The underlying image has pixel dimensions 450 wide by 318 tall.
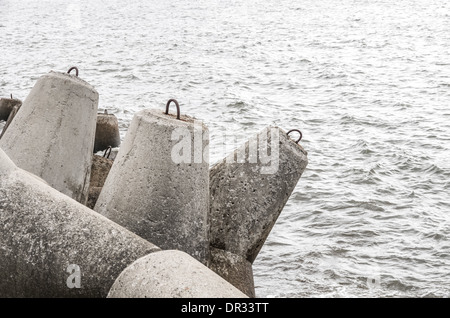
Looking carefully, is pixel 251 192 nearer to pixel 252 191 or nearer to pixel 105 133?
pixel 252 191

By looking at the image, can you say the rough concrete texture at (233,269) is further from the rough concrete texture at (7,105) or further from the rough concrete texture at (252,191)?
the rough concrete texture at (7,105)

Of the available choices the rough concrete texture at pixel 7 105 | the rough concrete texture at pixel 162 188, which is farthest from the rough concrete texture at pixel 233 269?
the rough concrete texture at pixel 7 105

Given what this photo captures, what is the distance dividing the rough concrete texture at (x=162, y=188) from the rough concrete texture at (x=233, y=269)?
0.30 meters

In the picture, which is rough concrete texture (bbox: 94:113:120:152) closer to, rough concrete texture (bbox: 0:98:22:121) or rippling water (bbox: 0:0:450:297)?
rough concrete texture (bbox: 0:98:22:121)

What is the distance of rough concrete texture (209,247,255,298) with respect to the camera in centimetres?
488

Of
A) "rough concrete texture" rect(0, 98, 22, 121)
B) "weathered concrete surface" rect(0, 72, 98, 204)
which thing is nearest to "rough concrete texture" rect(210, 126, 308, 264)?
"weathered concrete surface" rect(0, 72, 98, 204)

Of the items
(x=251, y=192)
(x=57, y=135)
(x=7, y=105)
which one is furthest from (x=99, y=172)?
(x=7, y=105)

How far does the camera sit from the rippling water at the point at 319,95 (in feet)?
24.1

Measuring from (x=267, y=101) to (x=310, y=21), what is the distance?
41.7 ft

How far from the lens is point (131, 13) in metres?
30.5

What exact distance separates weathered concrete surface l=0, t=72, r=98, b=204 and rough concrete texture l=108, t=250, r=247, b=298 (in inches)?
66.4

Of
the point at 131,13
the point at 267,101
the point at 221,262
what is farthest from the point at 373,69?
the point at 131,13
